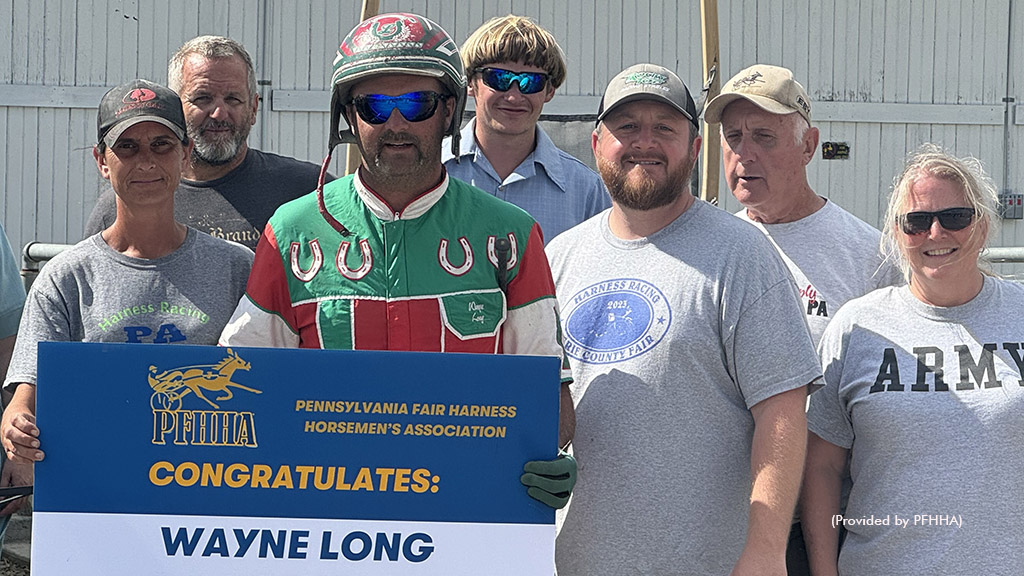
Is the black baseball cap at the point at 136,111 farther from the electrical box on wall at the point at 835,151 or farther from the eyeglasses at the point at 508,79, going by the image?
the electrical box on wall at the point at 835,151

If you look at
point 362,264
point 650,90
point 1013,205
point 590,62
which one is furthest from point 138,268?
point 1013,205

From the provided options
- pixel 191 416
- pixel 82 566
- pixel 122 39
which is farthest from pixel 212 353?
pixel 122 39

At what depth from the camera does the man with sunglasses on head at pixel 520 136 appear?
13.6 ft

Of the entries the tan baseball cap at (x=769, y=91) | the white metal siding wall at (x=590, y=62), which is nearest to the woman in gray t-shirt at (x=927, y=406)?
the tan baseball cap at (x=769, y=91)

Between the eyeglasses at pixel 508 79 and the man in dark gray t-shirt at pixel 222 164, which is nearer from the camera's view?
the man in dark gray t-shirt at pixel 222 164

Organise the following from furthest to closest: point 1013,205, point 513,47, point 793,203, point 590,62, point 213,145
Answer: point 1013,205
point 590,62
point 513,47
point 213,145
point 793,203

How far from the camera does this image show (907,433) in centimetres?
304

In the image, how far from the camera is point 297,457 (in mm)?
2568

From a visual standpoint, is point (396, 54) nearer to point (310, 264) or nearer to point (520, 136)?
point (310, 264)

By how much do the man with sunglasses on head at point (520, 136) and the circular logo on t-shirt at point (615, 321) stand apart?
1200 mm

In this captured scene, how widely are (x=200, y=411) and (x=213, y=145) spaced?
164cm

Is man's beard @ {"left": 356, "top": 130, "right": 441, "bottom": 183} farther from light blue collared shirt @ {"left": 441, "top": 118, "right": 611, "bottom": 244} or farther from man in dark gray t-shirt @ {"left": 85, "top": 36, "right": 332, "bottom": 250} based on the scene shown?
light blue collared shirt @ {"left": 441, "top": 118, "right": 611, "bottom": 244}

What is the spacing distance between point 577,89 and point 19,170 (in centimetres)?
471

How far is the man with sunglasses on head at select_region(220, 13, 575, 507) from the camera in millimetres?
2709
